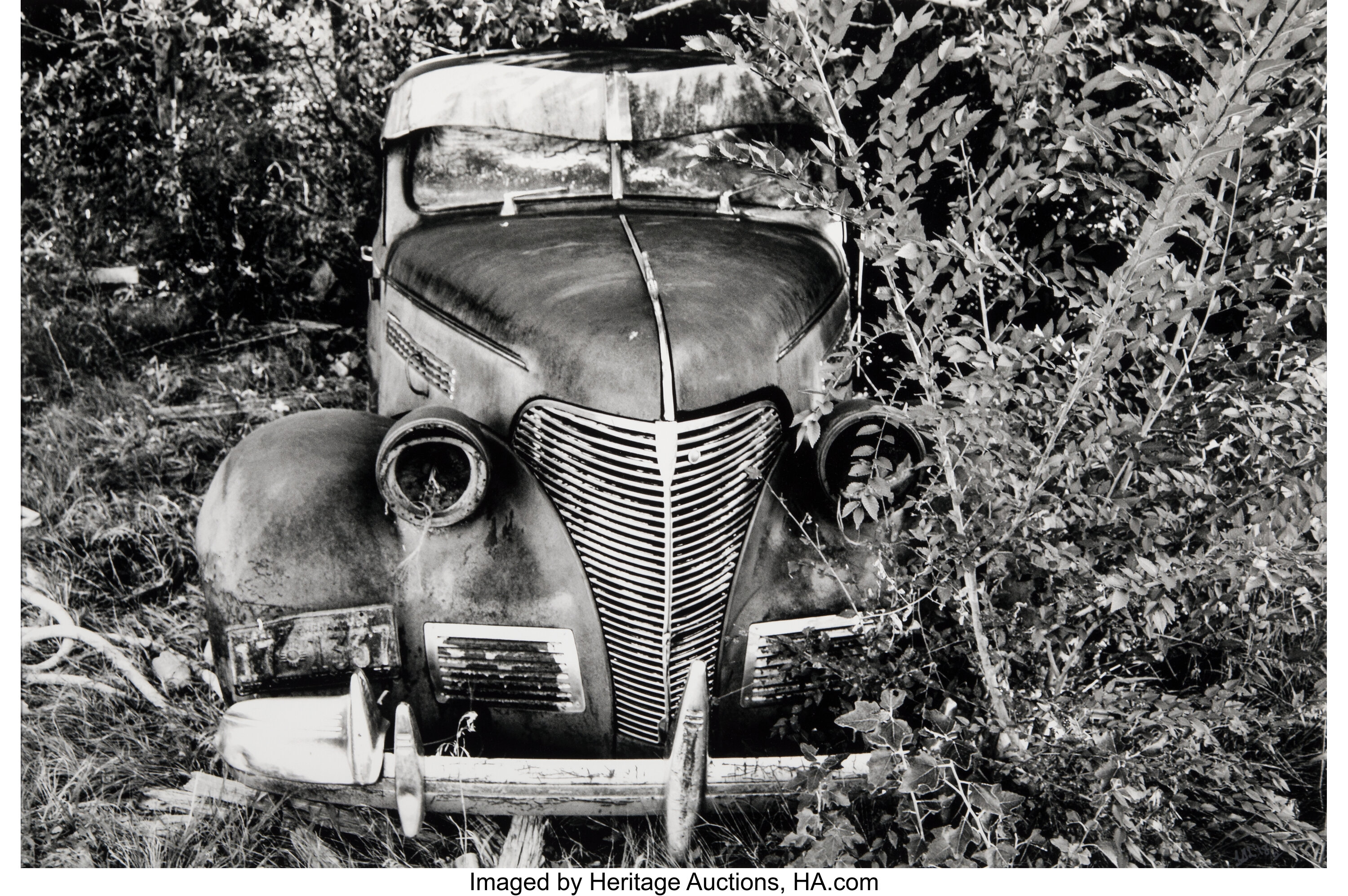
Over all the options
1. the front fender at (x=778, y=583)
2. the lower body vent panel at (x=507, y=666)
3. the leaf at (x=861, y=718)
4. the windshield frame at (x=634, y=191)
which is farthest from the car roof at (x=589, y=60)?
the leaf at (x=861, y=718)

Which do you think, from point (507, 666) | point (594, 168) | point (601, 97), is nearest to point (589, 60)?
point (601, 97)

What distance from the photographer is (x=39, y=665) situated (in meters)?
2.69

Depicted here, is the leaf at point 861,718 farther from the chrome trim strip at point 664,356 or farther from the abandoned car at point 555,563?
the chrome trim strip at point 664,356

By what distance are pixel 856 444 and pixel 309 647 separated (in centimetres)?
124

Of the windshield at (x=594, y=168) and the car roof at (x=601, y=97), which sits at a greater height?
the car roof at (x=601, y=97)

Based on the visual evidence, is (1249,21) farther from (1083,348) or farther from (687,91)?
(687,91)

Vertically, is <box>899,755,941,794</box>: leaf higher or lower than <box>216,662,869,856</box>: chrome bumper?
higher

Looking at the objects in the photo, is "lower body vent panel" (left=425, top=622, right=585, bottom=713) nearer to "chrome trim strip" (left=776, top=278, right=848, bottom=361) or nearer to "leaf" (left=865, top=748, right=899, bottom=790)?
"leaf" (left=865, top=748, right=899, bottom=790)

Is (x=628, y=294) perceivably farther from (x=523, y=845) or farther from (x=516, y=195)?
(x=523, y=845)

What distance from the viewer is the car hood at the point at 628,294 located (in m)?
2.05

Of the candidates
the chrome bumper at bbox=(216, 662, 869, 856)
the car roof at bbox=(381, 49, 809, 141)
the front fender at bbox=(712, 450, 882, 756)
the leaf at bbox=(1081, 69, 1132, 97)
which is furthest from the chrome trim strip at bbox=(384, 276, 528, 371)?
the leaf at bbox=(1081, 69, 1132, 97)

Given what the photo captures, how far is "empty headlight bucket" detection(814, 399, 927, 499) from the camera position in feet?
7.04

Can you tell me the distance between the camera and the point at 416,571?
2143 millimetres

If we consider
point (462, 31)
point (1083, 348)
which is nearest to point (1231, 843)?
point (1083, 348)
